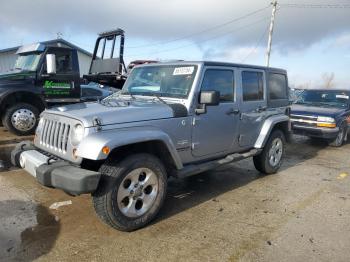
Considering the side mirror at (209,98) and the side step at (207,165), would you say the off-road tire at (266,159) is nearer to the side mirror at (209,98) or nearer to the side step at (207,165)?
the side step at (207,165)

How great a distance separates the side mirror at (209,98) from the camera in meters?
4.29

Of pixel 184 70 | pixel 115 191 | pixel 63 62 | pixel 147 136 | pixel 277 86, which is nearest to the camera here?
pixel 115 191

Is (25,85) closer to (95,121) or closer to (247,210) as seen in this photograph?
(95,121)

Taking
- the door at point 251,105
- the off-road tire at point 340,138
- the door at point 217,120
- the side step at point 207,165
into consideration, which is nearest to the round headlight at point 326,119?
the off-road tire at point 340,138

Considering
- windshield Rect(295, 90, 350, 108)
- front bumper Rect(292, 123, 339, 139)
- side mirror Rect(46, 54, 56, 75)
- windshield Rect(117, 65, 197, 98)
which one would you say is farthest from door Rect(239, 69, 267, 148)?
windshield Rect(295, 90, 350, 108)

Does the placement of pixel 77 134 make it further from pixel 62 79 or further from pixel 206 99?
pixel 62 79

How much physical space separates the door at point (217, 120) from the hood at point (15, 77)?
577 cm

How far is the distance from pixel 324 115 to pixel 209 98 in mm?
6233

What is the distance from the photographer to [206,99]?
434 centimetres

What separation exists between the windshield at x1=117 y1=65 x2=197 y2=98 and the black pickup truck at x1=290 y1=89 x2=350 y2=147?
606cm

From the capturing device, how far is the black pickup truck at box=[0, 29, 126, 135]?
8336 mm

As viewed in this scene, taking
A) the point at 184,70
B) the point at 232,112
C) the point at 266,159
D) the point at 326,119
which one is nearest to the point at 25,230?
the point at 184,70

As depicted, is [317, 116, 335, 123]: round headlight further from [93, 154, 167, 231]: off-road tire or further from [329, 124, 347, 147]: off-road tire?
[93, 154, 167, 231]: off-road tire

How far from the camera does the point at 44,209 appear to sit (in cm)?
432
